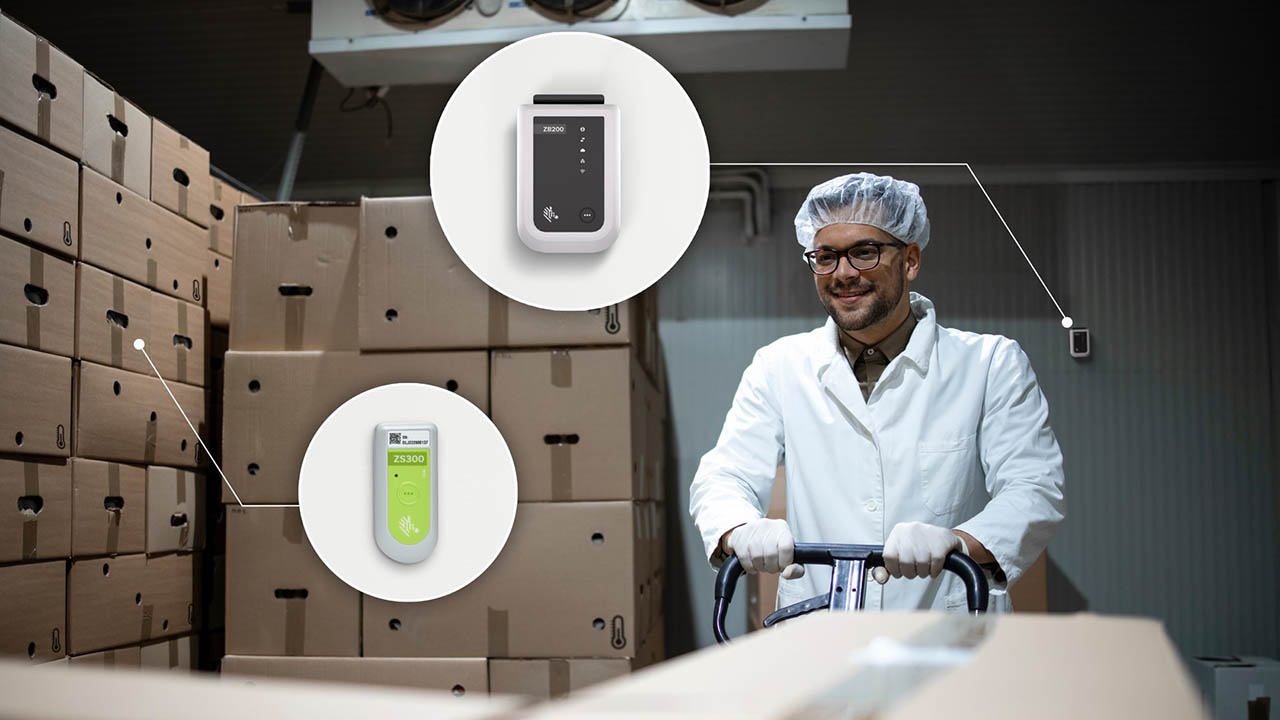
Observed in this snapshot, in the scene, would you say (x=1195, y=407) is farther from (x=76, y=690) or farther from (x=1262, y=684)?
(x=76, y=690)

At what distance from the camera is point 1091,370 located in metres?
3.83

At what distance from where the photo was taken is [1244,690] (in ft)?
10.8

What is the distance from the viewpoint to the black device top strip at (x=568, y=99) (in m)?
1.88

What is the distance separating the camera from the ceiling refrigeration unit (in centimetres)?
238

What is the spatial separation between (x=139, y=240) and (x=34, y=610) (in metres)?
0.83

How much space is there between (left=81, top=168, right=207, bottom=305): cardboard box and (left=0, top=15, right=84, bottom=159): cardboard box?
4.1 inches

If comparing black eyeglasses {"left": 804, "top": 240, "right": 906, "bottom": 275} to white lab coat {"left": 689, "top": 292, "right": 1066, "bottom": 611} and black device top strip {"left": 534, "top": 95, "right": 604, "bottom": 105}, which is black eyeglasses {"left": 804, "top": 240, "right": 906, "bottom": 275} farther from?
black device top strip {"left": 534, "top": 95, "right": 604, "bottom": 105}

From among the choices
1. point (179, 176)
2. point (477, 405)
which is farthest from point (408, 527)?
point (179, 176)

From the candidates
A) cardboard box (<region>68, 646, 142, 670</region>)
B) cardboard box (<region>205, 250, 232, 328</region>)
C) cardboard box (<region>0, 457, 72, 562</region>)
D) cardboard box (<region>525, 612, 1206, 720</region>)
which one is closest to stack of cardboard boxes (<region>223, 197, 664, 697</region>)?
cardboard box (<region>68, 646, 142, 670</region>)

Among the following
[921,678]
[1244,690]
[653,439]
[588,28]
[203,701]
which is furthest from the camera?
[1244,690]

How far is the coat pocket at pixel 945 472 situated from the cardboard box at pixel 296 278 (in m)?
1.24

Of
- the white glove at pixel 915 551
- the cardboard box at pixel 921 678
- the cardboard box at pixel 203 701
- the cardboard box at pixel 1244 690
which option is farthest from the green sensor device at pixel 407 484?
the cardboard box at pixel 1244 690

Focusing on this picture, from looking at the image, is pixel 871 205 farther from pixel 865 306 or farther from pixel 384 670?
pixel 384 670

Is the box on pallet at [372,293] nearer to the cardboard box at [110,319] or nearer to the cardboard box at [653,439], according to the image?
the cardboard box at [110,319]
